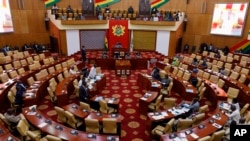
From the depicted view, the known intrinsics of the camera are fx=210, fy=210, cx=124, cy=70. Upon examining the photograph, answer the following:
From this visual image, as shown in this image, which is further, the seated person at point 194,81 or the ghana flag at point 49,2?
the ghana flag at point 49,2

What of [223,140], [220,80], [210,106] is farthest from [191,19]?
[223,140]

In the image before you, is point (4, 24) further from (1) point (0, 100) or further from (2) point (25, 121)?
(2) point (25, 121)

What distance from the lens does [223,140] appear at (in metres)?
6.33

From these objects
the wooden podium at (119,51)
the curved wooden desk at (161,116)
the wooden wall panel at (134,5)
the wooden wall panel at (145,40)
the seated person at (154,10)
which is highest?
the wooden wall panel at (134,5)

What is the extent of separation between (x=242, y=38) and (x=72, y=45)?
1320cm

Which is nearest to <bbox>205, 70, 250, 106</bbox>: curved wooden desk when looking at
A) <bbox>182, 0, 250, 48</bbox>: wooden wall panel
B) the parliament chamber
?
the parliament chamber

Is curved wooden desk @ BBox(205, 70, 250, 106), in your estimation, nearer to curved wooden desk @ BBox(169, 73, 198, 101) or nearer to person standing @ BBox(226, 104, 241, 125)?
curved wooden desk @ BBox(169, 73, 198, 101)

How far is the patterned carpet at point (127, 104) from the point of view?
7281mm

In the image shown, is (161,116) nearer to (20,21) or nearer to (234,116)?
(234,116)

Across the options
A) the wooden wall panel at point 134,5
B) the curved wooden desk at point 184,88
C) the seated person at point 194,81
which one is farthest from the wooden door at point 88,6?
the seated person at point 194,81

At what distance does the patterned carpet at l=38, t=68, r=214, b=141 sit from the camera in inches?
287

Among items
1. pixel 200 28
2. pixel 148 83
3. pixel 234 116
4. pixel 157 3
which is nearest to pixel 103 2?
pixel 157 3

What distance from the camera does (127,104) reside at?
9.37 metres

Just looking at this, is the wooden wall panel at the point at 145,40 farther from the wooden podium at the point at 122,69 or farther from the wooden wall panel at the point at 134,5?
the wooden podium at the point at 122,69
